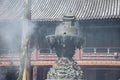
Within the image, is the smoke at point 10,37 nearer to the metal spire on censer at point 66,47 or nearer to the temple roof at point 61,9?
the temple roof at point 61,9

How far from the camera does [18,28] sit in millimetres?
21016

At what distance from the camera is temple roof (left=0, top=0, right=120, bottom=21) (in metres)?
19.8

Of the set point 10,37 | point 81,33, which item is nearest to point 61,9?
point 81,33

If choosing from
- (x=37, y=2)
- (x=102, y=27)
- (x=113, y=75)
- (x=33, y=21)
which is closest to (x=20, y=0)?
(x=37, y=2)

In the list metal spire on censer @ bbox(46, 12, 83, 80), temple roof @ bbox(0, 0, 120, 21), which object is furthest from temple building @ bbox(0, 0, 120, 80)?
metal spire on censer @ bbox(46, 12, 83, 80)

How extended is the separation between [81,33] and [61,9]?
231 centimetres

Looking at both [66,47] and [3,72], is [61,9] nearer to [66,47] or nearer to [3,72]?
[3,72]

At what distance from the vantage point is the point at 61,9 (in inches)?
842

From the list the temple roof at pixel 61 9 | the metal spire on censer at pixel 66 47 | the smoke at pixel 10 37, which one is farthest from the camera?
the smoke at pixel 10 37

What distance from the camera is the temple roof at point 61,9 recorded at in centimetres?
1981

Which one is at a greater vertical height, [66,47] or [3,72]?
[66,47]

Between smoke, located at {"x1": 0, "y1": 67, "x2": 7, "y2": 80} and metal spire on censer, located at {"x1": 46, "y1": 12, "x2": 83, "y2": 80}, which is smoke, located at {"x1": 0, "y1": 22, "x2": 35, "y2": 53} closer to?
smoke, located at {"x1": 0, "y1": 67, "x2": 7, "y2": 80}

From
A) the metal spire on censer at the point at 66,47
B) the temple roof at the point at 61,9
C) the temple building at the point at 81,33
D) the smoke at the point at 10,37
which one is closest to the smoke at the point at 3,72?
the temple building at the point at 81,33

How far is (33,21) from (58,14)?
2082 millimetres
